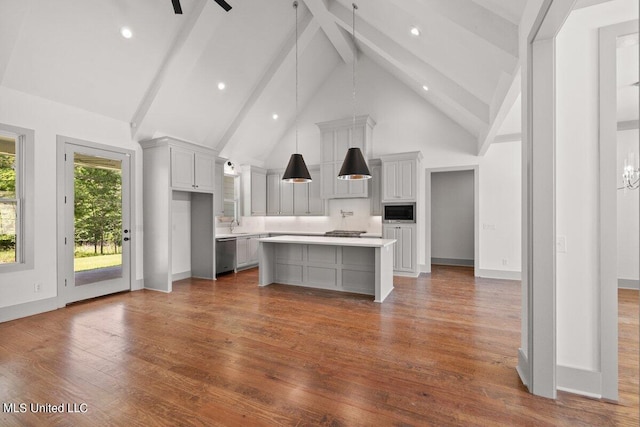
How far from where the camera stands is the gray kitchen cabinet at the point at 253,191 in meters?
7.11

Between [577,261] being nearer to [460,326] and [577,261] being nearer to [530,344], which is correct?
[530,344]

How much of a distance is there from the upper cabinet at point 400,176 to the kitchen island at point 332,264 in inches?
55.3

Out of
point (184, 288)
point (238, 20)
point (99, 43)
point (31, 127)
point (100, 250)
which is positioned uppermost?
point (238, 20)

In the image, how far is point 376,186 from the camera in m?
6.40

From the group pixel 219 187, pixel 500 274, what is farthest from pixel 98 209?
pixel 500 274

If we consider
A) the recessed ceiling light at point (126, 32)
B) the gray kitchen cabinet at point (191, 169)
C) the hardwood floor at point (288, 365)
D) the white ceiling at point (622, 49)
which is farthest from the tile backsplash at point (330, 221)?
the recessed ceiling light at point (126, 32)

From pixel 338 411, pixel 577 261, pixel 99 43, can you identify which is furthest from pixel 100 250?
pixel 577 261

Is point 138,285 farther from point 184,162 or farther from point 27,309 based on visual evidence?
point 184,162

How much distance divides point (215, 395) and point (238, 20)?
16.8ft

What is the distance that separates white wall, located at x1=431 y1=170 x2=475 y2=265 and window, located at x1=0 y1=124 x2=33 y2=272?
7705 mm

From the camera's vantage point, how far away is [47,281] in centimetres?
386

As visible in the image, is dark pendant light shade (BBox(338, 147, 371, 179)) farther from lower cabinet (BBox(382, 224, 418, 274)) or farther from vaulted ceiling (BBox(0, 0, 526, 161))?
lower cabinet (BBox(382, 224, 418, 274))

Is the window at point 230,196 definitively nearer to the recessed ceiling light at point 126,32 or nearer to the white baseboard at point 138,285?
the white baseboard at point 138,285

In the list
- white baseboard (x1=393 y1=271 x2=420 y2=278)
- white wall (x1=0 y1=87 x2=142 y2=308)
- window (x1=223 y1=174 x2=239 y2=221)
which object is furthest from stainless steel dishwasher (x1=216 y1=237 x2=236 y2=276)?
white baseboard (x1=393 y1=271 x2=420 y2=278)
